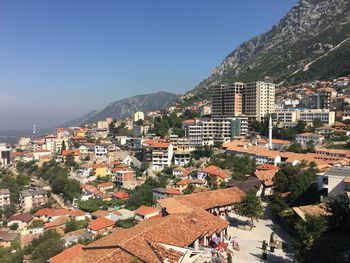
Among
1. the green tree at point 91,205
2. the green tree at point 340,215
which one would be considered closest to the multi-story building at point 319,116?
the green tree at point 91,205

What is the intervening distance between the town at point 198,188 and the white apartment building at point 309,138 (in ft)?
0.63

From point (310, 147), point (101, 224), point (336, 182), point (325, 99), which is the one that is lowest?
point (101, 224)

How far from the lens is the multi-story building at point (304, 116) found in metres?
52.3

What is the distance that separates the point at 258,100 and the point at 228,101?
5.95 meters

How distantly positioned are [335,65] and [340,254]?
299 feet

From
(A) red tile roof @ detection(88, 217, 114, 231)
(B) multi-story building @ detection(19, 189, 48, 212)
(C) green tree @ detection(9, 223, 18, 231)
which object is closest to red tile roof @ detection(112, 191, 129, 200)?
(A) red tile roof @ detection(88, 217, 114, 231)

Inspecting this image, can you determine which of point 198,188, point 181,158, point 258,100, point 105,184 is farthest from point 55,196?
point 258,100

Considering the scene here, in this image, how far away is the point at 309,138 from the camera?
45188 millimetres

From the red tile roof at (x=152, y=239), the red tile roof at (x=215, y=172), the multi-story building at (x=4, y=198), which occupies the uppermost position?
the red tile roof at (x=152, y=239)

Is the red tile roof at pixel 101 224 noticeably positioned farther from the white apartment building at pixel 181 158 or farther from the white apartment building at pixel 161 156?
the white apartment building at pixel 181 158

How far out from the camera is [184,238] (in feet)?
42.9

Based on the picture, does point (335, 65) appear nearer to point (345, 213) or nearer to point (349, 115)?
point (349, 115)

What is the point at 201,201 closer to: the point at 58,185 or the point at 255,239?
the point at 255,239

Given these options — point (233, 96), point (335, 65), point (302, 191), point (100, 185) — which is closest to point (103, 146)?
point (100, 185)
